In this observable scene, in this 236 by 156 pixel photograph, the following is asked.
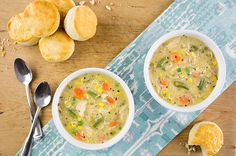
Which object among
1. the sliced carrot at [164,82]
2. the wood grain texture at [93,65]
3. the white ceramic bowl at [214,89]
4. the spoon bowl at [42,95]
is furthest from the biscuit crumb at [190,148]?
the spoon bowl at [42,95]

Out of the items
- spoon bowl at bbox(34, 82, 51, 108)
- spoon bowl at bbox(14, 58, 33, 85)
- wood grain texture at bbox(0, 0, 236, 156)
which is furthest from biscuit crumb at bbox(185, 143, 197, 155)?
spoon bowl at bbox(14, 58, 33, 85)

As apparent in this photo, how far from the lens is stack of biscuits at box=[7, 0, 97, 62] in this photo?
6.98 feet

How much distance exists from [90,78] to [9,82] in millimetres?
405

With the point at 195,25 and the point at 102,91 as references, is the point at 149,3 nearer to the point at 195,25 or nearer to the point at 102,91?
the point at 195,25

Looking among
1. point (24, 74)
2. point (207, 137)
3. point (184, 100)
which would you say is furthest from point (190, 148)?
point (24, 74)

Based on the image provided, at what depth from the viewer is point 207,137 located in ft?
7.21

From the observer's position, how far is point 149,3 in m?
2.33

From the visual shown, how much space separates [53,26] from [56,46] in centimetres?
10

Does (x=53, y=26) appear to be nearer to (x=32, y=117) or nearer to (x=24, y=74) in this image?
(x=24, y=74)

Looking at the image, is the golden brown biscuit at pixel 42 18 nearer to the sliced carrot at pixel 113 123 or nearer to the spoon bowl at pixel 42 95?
the spoon bowl at pixel 42 95

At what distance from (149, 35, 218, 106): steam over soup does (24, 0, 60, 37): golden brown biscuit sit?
1.55ft

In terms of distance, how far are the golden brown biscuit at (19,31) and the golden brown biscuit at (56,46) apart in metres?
0.06

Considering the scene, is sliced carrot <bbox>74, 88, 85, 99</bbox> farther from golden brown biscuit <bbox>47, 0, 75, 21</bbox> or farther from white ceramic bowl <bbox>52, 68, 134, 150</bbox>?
golden brown biscuit <bbox>47, 0, 75, 21</bbox>

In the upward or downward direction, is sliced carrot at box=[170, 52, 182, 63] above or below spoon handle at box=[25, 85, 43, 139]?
above
